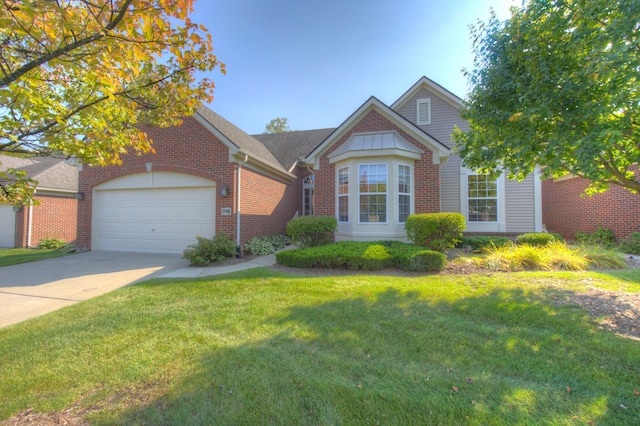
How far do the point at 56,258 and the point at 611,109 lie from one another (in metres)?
14.5

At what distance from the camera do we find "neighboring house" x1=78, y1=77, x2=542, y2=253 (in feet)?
32.5

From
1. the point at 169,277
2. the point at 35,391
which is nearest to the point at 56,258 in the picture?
the point at 169,277

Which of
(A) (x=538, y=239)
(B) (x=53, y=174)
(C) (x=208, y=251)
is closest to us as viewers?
(C) (x=208, y=251)

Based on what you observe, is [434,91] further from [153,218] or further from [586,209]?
[153,218]

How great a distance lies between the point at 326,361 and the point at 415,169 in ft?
28.0

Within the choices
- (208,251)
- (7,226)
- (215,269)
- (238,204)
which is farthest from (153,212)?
(7,226)

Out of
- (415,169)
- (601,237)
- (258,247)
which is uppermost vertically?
A: (415,169)

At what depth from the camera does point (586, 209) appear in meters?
12.4

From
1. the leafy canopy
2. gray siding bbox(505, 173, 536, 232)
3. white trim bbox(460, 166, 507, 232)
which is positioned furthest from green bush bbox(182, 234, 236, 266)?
the leafy canopy

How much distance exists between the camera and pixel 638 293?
16.4 ft

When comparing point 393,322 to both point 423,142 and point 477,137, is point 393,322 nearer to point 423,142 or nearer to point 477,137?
point 477,137

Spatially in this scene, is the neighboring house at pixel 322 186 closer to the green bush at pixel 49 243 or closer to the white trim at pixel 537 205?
the white trim at pixel 537 205

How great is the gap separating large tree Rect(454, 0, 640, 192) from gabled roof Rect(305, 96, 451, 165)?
14.0 ft

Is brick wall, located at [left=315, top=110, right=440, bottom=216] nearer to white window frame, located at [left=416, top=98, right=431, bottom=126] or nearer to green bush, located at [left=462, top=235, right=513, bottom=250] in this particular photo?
green bush, located at [left=462, top=235, right=513, bottom=250]
